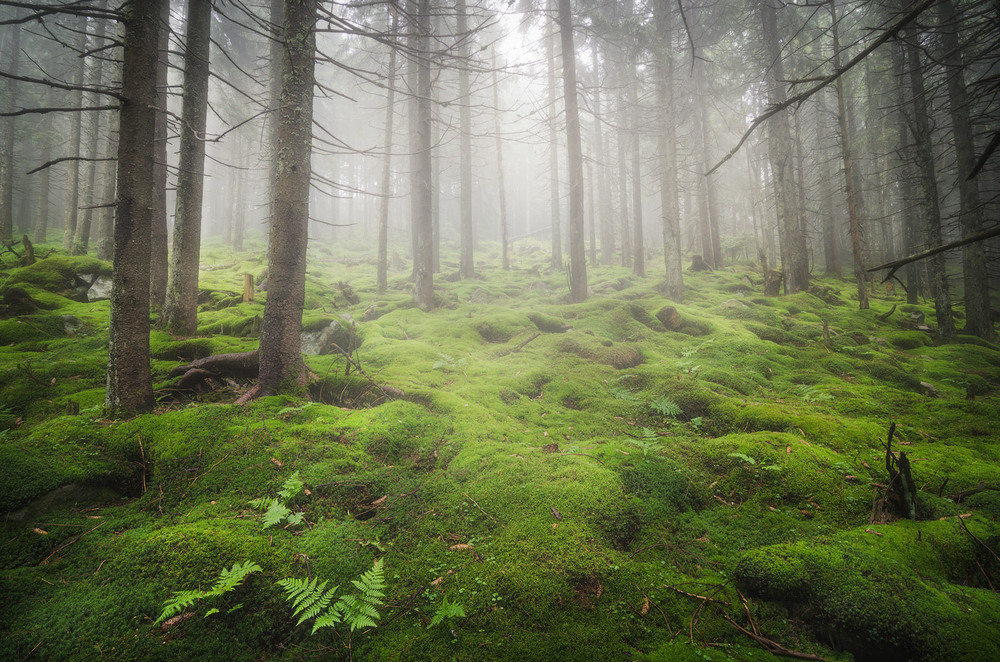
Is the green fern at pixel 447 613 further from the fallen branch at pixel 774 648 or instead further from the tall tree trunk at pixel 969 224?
the tall tree trunk at pixel 969 224

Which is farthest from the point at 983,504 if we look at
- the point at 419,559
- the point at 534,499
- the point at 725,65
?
the point at 725,65

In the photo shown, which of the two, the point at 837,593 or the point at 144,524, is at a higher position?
the point at 144,524

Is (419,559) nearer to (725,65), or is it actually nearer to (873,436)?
(873,436)

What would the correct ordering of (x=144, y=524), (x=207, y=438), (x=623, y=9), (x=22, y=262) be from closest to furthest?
(x=144, y=524) < (x=207, y=438) < (x=22, y=262) < (x=623, y=9)

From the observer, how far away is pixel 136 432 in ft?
11.5

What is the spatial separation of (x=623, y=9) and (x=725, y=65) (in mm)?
5230

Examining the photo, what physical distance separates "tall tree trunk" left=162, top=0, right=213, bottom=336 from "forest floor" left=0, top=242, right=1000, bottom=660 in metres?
0.85

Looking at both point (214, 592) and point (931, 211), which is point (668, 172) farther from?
point (214, 592)

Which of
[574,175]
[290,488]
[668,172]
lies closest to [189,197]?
[290,488]

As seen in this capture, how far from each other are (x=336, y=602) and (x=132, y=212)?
435cm

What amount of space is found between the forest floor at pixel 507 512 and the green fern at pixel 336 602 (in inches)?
4.1

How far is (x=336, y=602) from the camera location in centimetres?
246

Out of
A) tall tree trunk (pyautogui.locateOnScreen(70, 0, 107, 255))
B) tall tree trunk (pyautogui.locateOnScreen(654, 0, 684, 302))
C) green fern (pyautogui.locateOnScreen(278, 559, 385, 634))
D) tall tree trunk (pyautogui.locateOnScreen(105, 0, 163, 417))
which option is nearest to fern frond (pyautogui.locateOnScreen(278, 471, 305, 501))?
green fern (pyautogui.locateOnScreen(278, 559, 385, 634))

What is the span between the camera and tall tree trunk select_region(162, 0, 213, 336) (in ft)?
21.2
